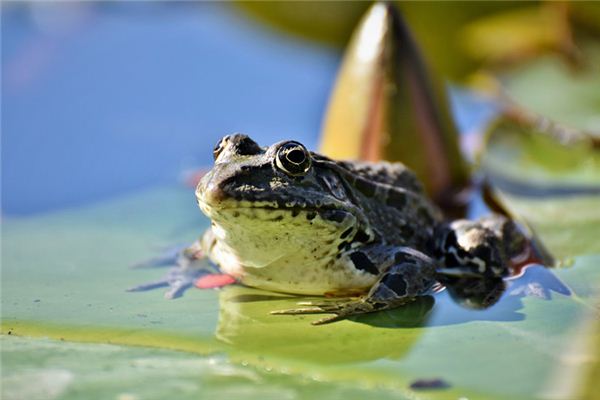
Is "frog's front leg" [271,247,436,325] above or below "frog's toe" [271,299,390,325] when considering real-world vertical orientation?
above

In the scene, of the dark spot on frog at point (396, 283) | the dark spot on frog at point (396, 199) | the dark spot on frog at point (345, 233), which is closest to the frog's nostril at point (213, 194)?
the dark spot on frog at point (345, 233)

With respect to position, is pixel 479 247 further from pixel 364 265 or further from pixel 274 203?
pixel 274 203

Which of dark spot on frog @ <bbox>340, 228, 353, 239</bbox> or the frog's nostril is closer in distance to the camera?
the frog's nostril

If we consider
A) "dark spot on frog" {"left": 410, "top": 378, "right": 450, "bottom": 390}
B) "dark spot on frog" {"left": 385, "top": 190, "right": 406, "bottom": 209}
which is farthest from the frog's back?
"dark spot on frog" {"left": 410, "top": 378, "right": 450, "bottom": 390}

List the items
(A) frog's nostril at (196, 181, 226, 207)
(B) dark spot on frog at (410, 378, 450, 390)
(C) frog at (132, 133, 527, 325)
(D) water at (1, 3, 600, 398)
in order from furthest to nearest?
(C) frog at (132, 133, 527, 325)
(A) frog's nostril at (196, 181, 226, 207)
(D) water at (1, 3, 600, 398)
(B) dark spot on frog at (410, 378, 450, 390)

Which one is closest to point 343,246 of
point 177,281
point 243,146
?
point 243,146

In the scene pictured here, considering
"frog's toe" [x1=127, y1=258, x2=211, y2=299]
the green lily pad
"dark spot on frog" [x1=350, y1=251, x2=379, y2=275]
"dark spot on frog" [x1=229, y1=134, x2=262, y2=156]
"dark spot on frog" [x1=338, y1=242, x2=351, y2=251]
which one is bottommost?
the green lily pad

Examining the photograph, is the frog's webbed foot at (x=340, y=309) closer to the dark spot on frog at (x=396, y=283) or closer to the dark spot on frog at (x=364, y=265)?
the dark spot on frog at (x=396, y=283)

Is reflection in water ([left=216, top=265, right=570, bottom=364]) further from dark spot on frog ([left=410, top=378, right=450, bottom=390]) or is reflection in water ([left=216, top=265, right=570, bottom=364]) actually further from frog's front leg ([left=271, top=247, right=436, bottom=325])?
dark spot on frog ([left=410, top=378, right=450, bottom=390])

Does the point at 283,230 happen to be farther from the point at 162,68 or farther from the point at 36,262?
the point at 162,68

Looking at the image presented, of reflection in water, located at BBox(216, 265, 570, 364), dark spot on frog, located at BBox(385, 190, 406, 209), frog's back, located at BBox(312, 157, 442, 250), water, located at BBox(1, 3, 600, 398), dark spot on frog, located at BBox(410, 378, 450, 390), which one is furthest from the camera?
dark spot on frog, located at BBox(385, 190, 406, 209)
